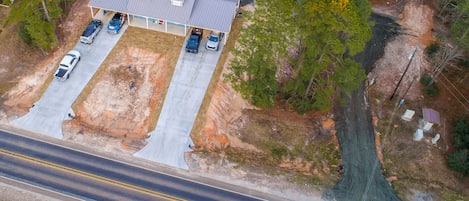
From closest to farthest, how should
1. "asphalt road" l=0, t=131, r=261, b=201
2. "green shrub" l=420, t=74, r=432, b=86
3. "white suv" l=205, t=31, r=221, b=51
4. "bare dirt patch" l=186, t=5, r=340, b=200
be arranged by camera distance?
"asphalt road" l=0, t=131, r=261, b=201, "bare dirt patch" l=186, t=5, r=340, b=200, "white suv" l=205, t=31, r=221, b=51, "green shrub" l=420, t=74, r=432, b=86

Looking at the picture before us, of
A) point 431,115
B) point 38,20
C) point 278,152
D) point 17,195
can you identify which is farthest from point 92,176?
point 431,115

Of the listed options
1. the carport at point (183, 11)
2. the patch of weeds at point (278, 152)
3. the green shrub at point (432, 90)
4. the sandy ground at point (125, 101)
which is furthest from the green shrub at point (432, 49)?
the sandy ground at point (125, 101)

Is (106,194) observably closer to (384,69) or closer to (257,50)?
(257,50)

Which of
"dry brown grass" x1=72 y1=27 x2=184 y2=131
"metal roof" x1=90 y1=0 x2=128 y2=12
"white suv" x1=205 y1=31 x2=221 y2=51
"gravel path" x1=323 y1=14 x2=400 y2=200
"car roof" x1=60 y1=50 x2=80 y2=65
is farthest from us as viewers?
"metal roof" x1=90 y1=0 x2=128 y2=12

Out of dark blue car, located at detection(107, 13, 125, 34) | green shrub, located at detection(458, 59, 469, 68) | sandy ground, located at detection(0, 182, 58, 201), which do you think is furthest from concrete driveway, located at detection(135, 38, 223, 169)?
green shrub, located at detection(458, 59, 469, 68)

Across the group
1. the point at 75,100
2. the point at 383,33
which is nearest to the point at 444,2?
the point at 383,33

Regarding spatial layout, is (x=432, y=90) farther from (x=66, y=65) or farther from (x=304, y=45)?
(x=66, y=65)

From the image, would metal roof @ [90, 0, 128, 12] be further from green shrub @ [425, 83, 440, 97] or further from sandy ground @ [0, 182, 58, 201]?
green shrub @ [425, 83, 440, 97]

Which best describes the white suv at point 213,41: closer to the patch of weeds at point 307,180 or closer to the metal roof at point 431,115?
the patch of weeds at point 307,180
